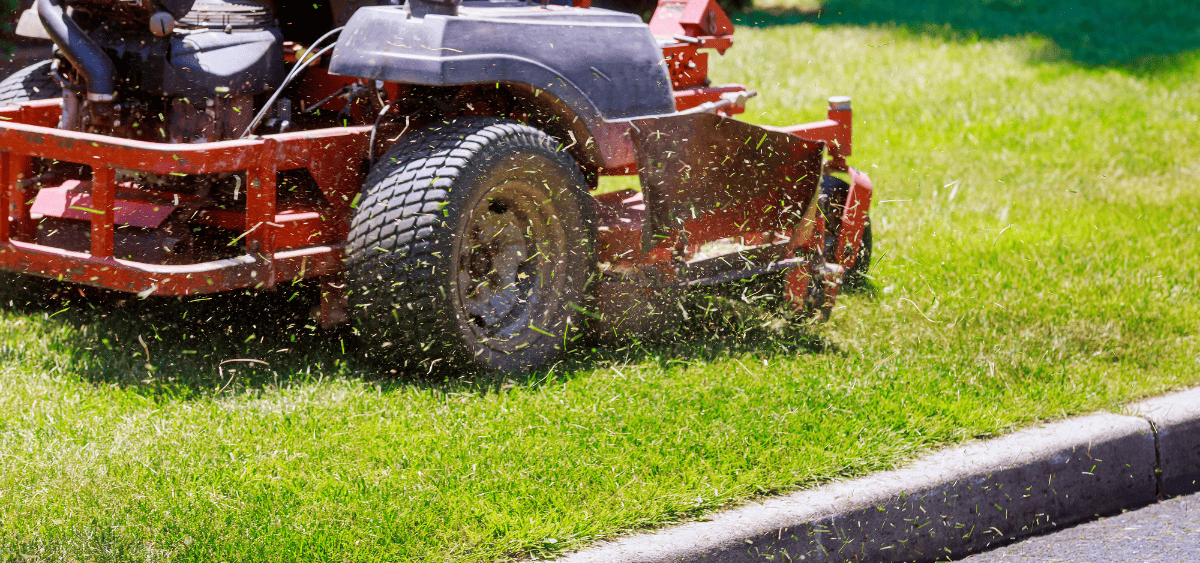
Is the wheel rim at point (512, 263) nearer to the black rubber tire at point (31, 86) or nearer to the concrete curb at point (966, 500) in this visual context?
the concrete curb at point (966, 500)

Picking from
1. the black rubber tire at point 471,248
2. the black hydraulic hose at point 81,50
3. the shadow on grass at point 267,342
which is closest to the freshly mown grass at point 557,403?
the shadow on grass at point 267,342

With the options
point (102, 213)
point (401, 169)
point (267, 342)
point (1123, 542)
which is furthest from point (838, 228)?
point (102, 213)

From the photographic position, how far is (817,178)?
451 centimetres

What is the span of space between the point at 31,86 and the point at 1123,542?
159 inches

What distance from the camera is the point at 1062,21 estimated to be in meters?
13.8

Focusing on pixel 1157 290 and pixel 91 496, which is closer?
pixel 91 496

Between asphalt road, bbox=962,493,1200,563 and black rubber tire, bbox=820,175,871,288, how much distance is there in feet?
5.43

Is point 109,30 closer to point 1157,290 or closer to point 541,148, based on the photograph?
point 541,148

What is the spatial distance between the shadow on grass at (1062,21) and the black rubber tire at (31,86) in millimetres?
9189

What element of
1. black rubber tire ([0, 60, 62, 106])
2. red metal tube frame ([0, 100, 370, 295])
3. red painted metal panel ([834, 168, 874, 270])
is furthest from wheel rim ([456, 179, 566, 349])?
black rubber tire ([0, 60, 62, 106])

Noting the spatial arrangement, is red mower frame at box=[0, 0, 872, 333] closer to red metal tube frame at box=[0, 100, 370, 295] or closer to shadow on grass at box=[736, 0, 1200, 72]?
red metal tube frame at box=[0, 100, 370, 295]

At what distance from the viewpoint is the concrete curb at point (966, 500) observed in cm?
300

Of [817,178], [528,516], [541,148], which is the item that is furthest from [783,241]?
[528,516]

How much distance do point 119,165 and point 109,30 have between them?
692 millimetres
